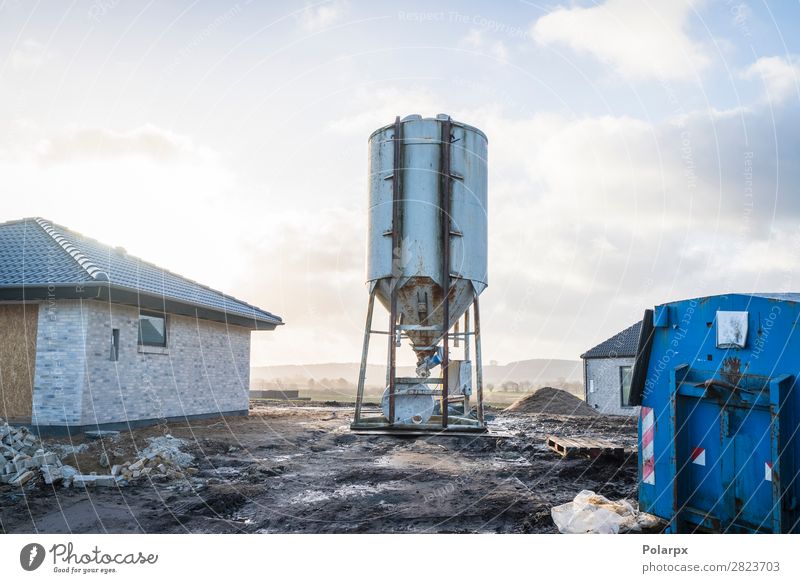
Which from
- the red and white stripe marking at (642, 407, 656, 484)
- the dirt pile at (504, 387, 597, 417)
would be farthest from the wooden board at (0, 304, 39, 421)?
the dirt pile at (504, 387, 597, 417)

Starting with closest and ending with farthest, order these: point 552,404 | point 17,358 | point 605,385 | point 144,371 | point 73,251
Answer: point 17,358 < point 73,251 < point 144,371 < point 605,385 < point 552,404

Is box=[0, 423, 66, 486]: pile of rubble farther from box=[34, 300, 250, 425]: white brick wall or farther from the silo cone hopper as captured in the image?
the silo cone hopper

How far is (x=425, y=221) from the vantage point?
45.5 feet

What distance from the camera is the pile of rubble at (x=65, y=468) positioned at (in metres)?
8.29

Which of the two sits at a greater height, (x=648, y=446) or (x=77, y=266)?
(x=77, y=266)

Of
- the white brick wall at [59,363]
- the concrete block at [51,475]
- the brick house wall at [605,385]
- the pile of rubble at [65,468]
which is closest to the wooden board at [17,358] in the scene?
the white brick wall at [59,363]

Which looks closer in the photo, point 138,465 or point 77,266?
point 138,465

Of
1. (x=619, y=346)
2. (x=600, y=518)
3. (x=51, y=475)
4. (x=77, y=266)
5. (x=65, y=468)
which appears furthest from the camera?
(x=619, y=346)

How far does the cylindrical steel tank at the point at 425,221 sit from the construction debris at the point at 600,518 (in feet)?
26.8

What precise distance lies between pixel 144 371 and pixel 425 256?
24.5 ft

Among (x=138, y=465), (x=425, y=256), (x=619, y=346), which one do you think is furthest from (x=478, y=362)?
(x=619, y=346)

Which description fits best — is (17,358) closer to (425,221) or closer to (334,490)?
(334,490)

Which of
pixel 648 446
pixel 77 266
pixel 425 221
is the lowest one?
pixel 648 446

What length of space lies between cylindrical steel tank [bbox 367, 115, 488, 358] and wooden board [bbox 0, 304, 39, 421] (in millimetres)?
7511
